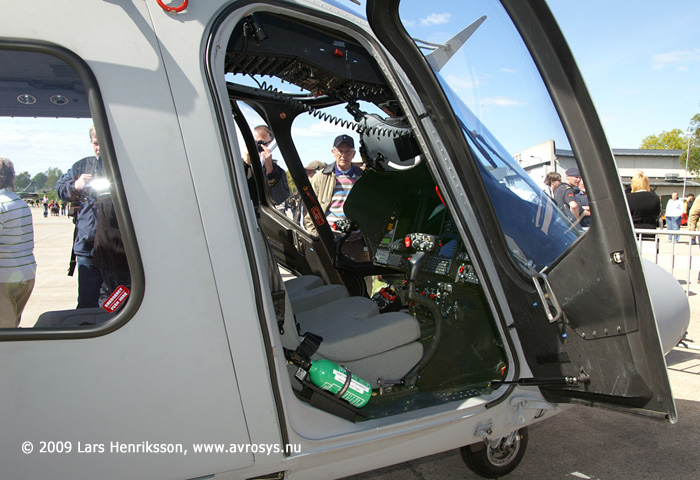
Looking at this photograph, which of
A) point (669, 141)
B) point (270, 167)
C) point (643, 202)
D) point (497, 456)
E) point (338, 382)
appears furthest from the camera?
point (669, 141)

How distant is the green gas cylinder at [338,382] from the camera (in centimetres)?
183

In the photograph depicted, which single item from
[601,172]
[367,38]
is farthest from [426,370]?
[367,38]

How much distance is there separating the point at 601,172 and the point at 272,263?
1.38 metres

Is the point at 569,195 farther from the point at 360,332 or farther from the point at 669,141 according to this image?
the point at 669,141

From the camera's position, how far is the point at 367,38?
1897mm

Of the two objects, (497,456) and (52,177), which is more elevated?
(52,177)

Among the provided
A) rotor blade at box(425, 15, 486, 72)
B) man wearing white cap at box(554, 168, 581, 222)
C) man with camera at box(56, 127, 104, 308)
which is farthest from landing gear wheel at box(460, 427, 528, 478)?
man with camera at box(56, 127, 104, 308)

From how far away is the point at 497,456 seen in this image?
2.47 meters

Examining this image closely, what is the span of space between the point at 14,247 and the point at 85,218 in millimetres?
229

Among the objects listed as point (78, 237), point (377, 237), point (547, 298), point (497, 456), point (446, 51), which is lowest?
point (497, 456)

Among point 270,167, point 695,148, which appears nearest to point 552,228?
point 270,167

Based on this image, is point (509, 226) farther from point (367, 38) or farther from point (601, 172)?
point (367, 38)

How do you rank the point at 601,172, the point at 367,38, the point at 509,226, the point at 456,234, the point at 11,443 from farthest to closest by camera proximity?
the point at 456,234
the point at 509,226
the point at 367,38
the point at 601,172
the point at 11,443

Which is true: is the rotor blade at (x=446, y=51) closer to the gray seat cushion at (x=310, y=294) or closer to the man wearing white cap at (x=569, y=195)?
the man wearing white cap at (x=569, y=195)
